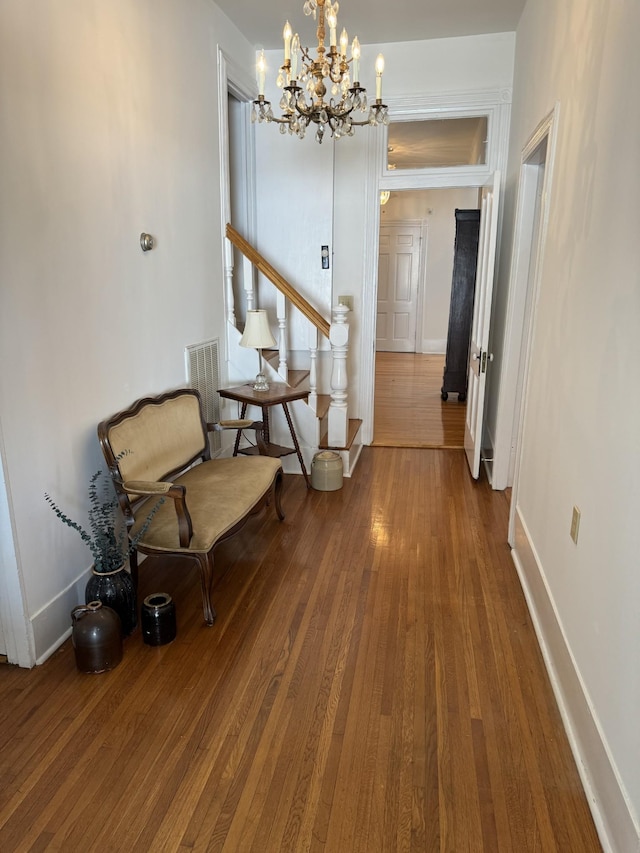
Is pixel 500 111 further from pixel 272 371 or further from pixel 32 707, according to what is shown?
pixel 32 707

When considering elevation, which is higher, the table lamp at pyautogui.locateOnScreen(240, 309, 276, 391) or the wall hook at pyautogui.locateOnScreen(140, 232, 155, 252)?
the wall hook at pyautogui.locateOnScreen(140, 232, 155, 252)

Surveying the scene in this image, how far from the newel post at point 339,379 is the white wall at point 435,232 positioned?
5921 mm

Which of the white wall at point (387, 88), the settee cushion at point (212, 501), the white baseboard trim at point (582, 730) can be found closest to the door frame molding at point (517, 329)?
the white baseboard trim at point (582, 730)

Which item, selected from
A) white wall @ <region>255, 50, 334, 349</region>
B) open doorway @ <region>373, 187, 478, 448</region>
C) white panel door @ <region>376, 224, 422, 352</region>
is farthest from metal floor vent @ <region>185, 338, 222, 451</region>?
white panel door @ <region>376, 224, 422, 352</region>

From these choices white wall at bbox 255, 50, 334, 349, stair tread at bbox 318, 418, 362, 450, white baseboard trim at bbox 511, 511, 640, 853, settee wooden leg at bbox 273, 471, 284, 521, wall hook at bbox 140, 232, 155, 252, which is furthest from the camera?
white wall at bbox 255, 50, 334, 349

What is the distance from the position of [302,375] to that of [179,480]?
176 centimetres

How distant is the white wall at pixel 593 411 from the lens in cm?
154

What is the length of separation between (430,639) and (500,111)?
3965 millimetres

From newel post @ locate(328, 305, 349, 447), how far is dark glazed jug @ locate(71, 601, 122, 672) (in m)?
2.34

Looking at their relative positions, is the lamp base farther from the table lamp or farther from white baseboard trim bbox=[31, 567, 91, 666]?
white baseboard trim bbox=[31, 567, 91, 666]

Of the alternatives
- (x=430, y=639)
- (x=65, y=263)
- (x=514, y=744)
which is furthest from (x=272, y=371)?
(x=514, y=744)

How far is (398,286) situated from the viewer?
10078 millimetres

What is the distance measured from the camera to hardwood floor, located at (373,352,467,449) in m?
5.38

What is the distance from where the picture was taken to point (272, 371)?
423cm
